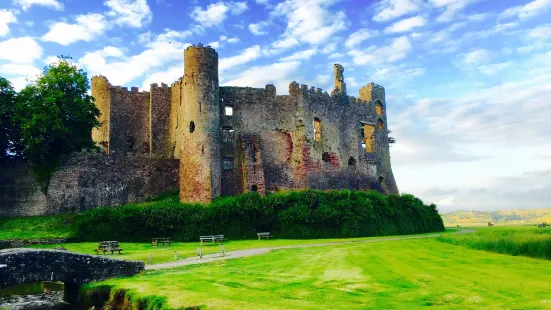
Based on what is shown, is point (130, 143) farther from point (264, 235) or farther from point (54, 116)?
point (264, 235)

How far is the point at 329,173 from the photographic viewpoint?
153 feet

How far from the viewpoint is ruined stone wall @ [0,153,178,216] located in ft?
116

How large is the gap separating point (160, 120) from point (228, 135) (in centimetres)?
707

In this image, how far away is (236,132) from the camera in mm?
43344

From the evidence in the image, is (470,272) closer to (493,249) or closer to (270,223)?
(493,249)

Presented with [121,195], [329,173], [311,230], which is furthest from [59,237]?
[329,173]

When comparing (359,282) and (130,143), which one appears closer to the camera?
(359,282)

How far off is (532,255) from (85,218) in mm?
26480

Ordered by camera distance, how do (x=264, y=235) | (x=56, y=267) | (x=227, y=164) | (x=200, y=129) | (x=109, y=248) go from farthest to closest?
(x=227, y=164) → (x=200, y=129) → (x=264, y=235) → (x=109, y=248) → (x=56, y=267)

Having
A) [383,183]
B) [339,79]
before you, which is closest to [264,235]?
[339,79]

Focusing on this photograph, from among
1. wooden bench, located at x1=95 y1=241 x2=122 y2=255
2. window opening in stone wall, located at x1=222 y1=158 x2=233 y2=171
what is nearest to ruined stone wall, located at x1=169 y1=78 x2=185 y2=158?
window opening in stone wall, located at x1=222 y1=158 x2=233 y2=171

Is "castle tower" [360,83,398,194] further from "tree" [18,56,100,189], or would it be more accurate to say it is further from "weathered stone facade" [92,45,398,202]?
"tree" [18,56,100,189]

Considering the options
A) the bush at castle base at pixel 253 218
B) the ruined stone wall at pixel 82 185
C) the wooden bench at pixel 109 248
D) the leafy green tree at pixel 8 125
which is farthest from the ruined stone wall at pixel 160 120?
the wooden bench at pixel 109 248

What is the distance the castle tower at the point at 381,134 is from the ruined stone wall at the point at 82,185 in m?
25.3
